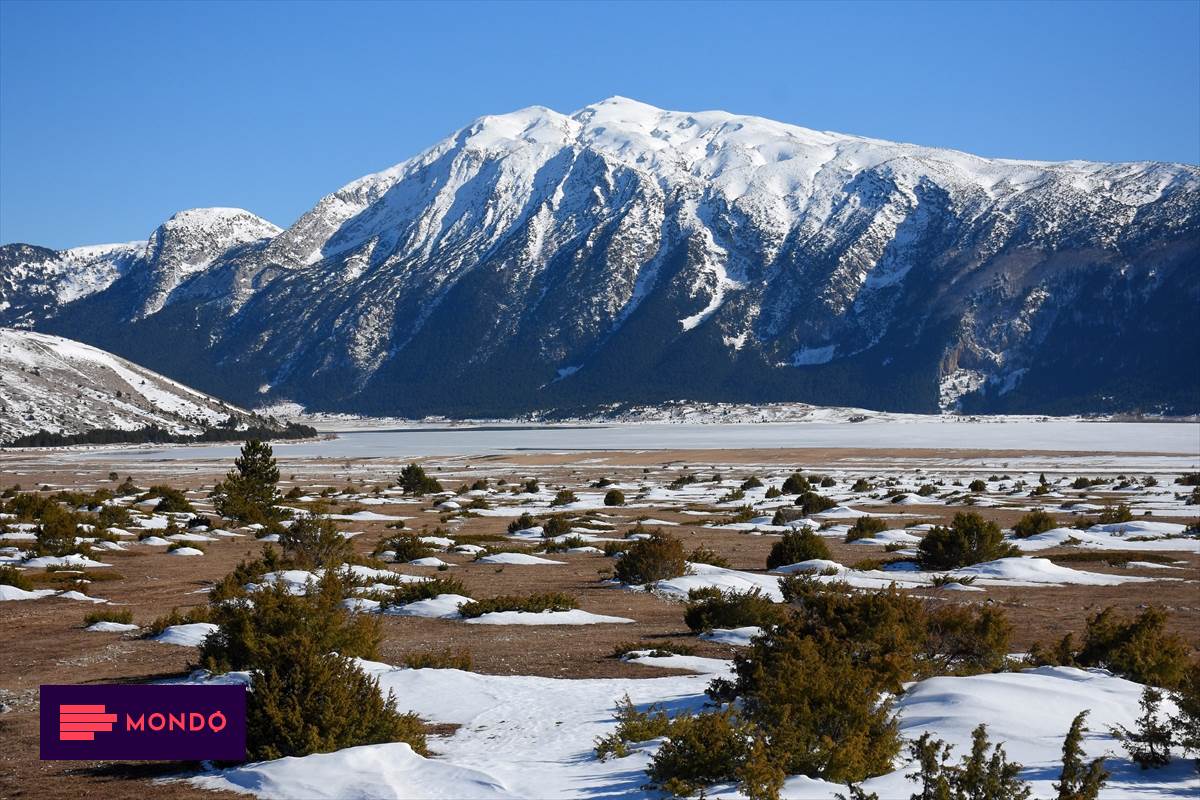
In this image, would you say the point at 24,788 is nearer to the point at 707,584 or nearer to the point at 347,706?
the point at 347,706

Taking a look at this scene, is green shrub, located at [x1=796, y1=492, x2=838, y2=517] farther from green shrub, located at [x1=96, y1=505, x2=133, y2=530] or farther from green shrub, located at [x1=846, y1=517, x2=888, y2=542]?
green shrub, located at [x1=96, y1=505, x2=133, y2=530]

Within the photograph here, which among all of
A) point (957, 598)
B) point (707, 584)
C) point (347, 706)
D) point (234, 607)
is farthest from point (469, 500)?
point (347, 706)

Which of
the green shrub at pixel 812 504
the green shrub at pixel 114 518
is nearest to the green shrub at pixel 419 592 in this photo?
the green shrub at pixel 114 518

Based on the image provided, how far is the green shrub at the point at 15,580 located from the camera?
23297 millimetres

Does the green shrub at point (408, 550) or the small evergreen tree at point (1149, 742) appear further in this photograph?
the green shrub at point (408, 550)

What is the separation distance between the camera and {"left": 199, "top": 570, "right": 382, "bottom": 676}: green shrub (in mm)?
10677

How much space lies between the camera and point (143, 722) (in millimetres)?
9695

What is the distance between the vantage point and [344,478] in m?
74.7

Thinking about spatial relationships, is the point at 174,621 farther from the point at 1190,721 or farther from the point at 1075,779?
the point at 1190,721

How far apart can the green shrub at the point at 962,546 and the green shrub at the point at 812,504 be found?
15.9m

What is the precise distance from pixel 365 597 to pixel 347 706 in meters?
11.6

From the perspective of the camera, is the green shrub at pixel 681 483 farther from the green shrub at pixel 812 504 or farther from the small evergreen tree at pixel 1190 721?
the small evergreen tree at pixel 1190 721

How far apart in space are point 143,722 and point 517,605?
10708 mm

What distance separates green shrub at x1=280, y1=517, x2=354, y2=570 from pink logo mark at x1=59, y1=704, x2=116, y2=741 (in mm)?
16292
